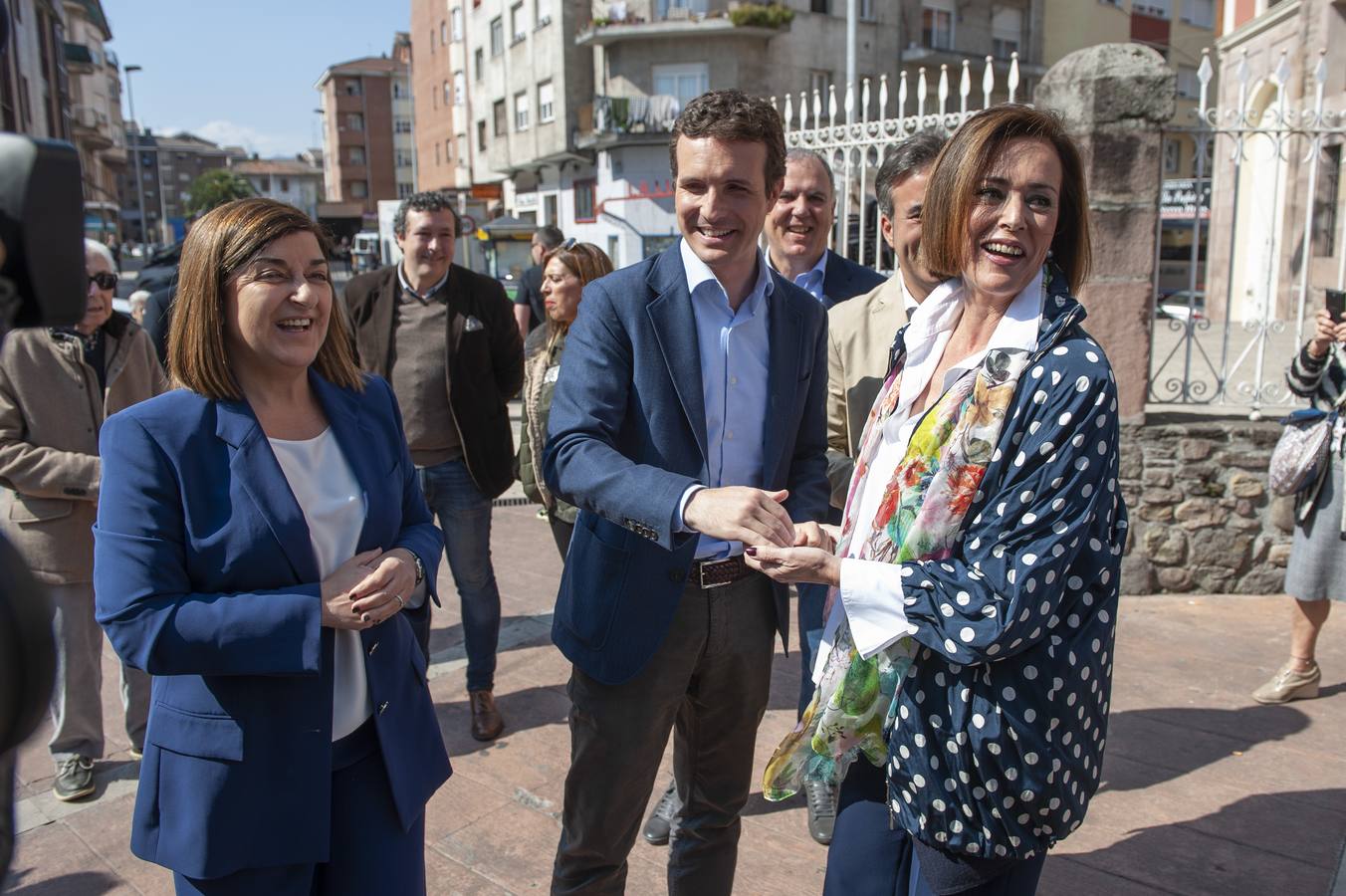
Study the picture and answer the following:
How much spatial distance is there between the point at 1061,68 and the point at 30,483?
217 inches

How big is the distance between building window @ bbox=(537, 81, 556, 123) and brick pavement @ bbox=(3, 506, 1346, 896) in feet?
97.0

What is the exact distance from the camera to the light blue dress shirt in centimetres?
241

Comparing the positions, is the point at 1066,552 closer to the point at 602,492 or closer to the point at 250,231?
the point at 602,492

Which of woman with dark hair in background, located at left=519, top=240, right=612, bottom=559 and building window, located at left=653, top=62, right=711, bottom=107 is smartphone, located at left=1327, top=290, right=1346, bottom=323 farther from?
building window, located at left=653, top=62, right=711, bottom=107

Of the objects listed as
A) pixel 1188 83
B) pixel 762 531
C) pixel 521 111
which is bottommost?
pixel 762 531

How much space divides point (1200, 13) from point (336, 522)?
144 feet

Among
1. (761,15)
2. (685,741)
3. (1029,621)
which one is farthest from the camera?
(761,15)

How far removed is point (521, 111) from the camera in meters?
34.5

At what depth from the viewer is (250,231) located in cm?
204

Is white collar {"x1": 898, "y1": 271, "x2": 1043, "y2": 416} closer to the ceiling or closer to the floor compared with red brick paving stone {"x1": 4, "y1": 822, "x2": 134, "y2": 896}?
closer to the ceiling

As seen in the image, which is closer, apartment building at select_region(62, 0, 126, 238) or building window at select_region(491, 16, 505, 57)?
building window at select_region(491, 16, 505, 57)

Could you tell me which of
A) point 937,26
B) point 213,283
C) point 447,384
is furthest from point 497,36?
point 213,283

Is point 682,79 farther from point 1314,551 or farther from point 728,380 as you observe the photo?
point 728,380

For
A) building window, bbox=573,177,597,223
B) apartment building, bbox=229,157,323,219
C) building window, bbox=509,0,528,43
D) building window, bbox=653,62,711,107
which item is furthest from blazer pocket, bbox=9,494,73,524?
apartment building, bbox=229,157,323,219
